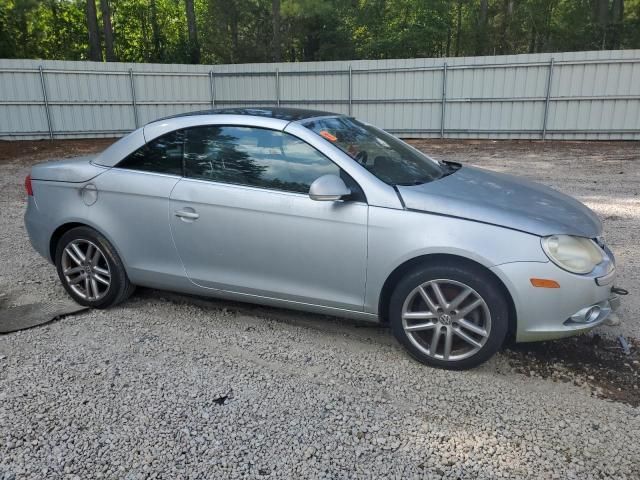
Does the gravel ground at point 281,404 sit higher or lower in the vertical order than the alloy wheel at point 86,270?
lower

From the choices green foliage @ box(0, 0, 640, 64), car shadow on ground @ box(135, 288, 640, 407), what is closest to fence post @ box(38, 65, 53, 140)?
green foliage @ box(0, 0, 640, 64)

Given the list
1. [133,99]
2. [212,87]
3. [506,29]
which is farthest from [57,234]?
[506,29]

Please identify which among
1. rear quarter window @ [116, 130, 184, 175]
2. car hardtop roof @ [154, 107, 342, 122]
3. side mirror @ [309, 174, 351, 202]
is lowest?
side mirror @ [309, 174, 351, 202]

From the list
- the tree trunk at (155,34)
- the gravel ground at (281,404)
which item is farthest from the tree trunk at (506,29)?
the gravel ground at (281,404)

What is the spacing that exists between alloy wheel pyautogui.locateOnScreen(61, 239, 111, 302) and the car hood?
246 centimetres

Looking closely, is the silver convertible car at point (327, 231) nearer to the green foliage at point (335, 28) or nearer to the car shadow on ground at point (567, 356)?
the car shadow on ground at point (567, 356)

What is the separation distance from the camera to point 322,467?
7.79 feet

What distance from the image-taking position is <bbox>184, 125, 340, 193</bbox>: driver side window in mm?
3396

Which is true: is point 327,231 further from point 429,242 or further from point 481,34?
point 481,34

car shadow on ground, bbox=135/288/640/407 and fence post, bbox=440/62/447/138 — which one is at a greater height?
fence post, bbox=440/62/447/138

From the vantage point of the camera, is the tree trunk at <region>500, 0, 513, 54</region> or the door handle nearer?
the door handle

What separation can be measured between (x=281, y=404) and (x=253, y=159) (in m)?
1.68

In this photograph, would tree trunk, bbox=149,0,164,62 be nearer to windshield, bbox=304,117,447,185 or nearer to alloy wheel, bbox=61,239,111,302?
alloy wheel, bbox=61,239,111,302

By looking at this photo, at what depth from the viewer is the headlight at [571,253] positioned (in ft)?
9.49
